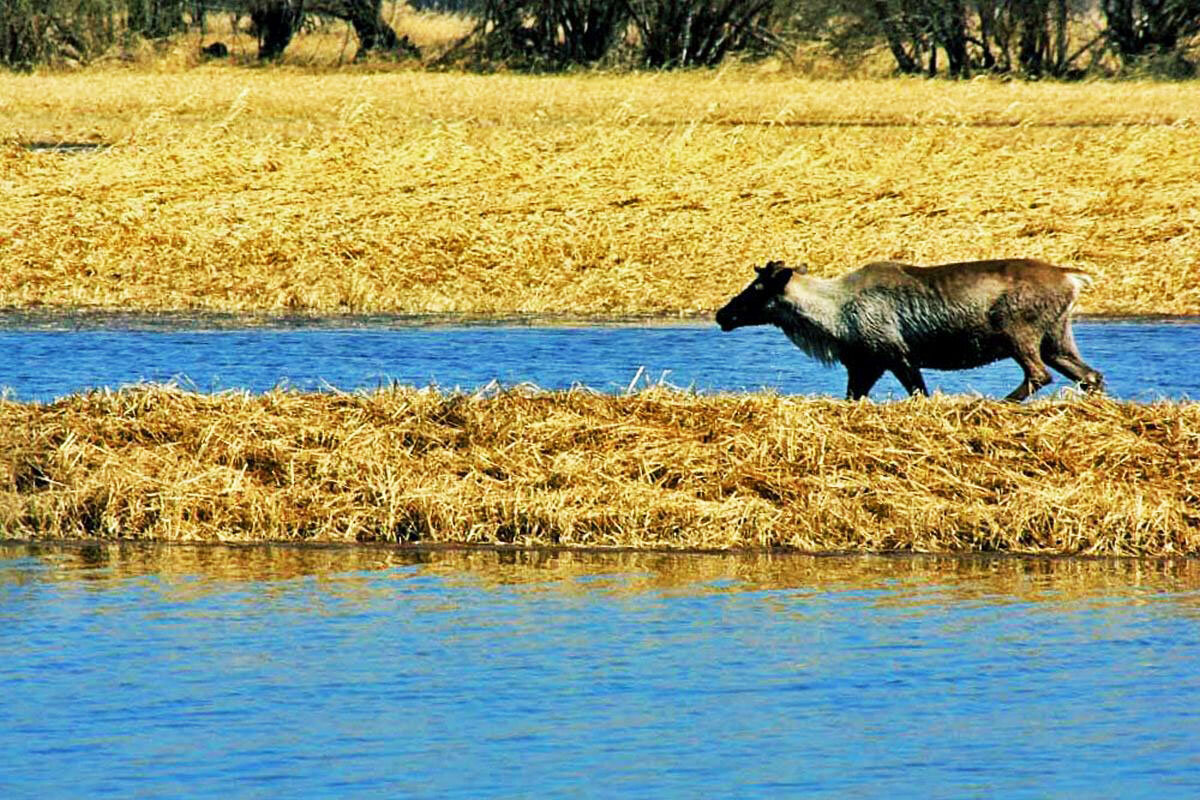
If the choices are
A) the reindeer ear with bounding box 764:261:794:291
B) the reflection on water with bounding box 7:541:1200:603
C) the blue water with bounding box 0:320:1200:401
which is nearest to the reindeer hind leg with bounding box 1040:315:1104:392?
the blue water with bounding box 0:320:1200:401

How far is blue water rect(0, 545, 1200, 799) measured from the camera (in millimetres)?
7727

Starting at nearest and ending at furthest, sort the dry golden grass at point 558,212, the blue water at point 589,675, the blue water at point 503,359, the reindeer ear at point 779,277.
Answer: the blue water at point 589,675 < the reindeer ear at point 779,277 < the blue water at point 503,359 < the dry golden grass at point 558,212

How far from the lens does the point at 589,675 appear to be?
9.02 m

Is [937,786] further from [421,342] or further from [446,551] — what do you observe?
[421,342]

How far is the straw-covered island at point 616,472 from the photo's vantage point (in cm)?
1159

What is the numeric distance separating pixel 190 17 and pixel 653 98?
3150cm

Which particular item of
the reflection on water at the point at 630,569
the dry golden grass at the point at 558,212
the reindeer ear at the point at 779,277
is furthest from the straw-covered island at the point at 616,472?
the dry golden grass at the point at 558,212

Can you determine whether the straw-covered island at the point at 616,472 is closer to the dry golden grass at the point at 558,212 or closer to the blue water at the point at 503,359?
the blue water at the point at 503,359

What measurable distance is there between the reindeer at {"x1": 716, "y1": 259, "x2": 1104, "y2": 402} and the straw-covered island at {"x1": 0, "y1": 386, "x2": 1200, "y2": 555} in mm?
1514

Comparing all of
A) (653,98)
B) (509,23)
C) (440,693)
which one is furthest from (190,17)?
(440,693)

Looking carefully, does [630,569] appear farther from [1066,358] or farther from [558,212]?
[558,212]

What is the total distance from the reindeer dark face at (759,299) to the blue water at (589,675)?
413 centimetres

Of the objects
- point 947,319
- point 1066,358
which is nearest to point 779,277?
point 947,319

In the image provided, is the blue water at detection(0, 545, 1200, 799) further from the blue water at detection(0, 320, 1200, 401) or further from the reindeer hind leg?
the blue water at detection(0, 320, 1200, 401)
